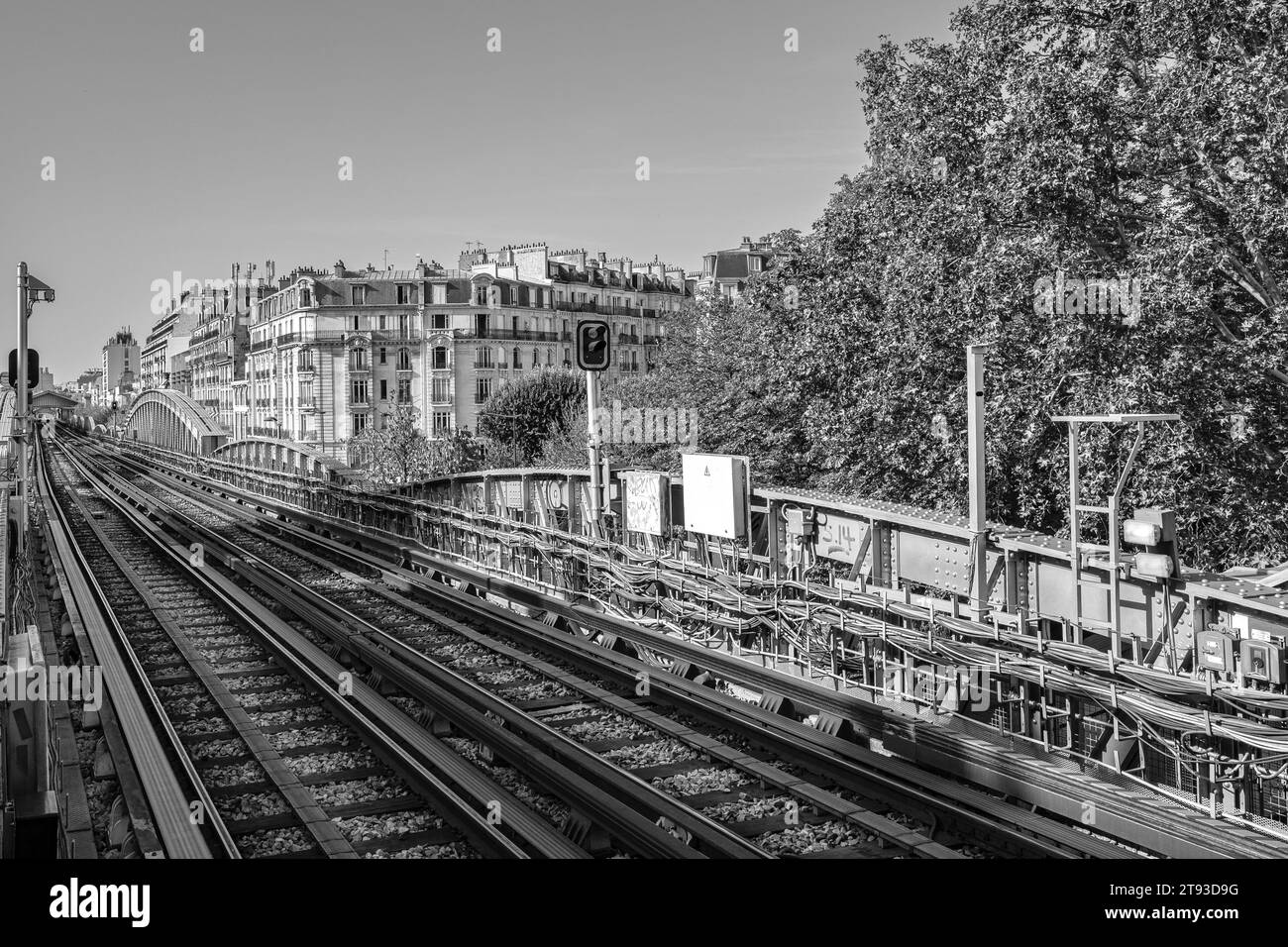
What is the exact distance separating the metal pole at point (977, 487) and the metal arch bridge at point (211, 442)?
87.7 ft

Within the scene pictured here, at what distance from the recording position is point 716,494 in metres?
16.4

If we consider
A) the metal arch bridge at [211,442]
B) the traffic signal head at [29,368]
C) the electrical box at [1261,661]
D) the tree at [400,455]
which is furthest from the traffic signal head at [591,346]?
the tree at [400,455]

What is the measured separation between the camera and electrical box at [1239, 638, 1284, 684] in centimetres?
888

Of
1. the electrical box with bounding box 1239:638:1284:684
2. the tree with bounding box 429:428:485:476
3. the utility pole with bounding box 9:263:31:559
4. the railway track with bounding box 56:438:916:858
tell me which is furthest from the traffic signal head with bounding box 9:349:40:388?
the tree with bounding box 429:428:485:476

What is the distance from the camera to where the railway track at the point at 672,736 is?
336 inches

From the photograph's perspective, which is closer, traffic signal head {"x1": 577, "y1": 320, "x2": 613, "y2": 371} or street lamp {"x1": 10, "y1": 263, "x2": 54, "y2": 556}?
traffic signal head {"x1": 577, "y1": 320, "x2": 613, "y2": 371}

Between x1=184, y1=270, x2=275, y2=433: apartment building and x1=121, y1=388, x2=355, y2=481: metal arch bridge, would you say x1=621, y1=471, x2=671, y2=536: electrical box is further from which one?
x1=184, y1=270, x2=275, y2=433: apartment building

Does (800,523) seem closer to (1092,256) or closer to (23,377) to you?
(1092,256)

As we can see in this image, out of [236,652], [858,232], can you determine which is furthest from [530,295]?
[236,652]

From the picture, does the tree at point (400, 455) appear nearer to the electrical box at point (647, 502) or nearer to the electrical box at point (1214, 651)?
the electrical box at point (647, 502)

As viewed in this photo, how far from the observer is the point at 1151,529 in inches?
385

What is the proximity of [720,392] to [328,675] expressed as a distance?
26176 millimetres

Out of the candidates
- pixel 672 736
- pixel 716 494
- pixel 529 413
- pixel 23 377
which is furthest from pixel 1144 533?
pixel 529 413
